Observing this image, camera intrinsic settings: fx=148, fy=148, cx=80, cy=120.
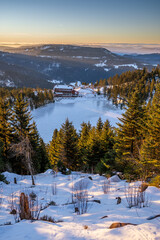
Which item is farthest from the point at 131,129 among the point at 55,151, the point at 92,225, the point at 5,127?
the point at 55,151

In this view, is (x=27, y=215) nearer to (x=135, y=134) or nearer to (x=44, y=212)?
(x=44, y=212)

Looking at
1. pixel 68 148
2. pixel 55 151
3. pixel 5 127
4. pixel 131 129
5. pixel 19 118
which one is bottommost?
pixel 55 151

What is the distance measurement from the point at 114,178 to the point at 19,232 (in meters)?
8.07

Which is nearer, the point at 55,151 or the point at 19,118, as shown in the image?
the point at 19,118

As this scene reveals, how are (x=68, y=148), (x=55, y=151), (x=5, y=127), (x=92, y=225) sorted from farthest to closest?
(x=55, y=151) → (x=68, y=148) → (x=5, y=127) → (x=92, y=225)

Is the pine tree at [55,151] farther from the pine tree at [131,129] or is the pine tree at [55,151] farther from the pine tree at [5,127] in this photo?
the pine tree at [131,129]

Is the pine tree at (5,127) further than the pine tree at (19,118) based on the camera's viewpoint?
No

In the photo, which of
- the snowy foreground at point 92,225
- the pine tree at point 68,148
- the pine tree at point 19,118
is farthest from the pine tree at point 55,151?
the snowy foreground at point 92,225

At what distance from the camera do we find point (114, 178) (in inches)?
414

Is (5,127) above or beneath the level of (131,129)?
beneath

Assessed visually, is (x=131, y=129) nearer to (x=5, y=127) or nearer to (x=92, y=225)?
(x=92, y=225)

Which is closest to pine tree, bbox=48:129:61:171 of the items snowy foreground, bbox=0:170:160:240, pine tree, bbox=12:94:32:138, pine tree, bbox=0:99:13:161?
pine tree, bbox=12:94:32:138

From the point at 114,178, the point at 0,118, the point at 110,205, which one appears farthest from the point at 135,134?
the point at 0,118

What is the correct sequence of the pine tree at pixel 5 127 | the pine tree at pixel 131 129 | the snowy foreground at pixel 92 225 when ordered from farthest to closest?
the pine tree at pixel 5 127, the pine tree at pixel 131 129, the snowy foreground at pixel 92 225
